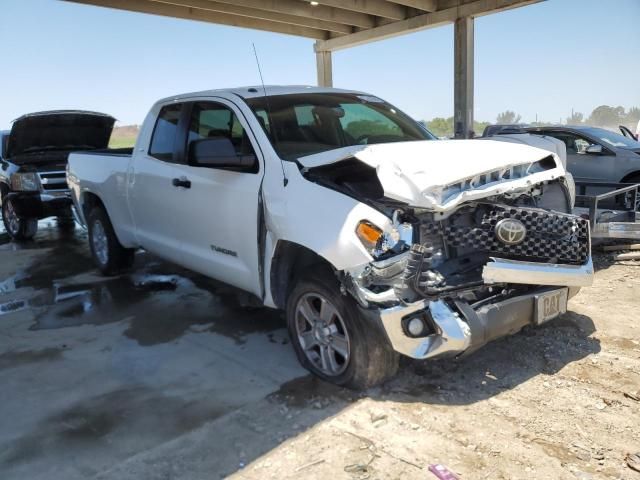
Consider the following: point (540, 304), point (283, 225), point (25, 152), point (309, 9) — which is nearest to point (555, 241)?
point (540, 304)

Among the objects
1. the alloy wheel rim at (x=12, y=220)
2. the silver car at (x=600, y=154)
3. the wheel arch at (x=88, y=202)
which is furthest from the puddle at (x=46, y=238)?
the silver car at (x=600, y=154)

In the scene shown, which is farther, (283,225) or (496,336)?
(283,225)

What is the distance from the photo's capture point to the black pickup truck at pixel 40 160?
856 cm

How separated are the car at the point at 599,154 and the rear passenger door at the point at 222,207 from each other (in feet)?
21.5

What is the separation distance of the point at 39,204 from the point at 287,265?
20.7 feet

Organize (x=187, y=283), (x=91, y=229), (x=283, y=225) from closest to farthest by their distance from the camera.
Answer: (x=283, y=225) → (x=187, y=283) → (x=91, y=229)

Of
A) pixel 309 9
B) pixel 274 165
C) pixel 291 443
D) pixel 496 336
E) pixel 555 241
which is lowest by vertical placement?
pixel 291 443

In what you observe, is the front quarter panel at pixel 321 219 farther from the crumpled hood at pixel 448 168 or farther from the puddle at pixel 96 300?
the puddle at pixel 96 300

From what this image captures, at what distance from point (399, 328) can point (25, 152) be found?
853cm

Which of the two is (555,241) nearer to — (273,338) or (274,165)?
(274,165)

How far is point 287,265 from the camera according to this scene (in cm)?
375

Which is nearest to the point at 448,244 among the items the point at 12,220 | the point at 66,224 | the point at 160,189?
the point at 160,189

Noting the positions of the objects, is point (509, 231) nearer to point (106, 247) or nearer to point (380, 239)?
point (380, 239)

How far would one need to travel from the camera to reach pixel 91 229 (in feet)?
22.0
